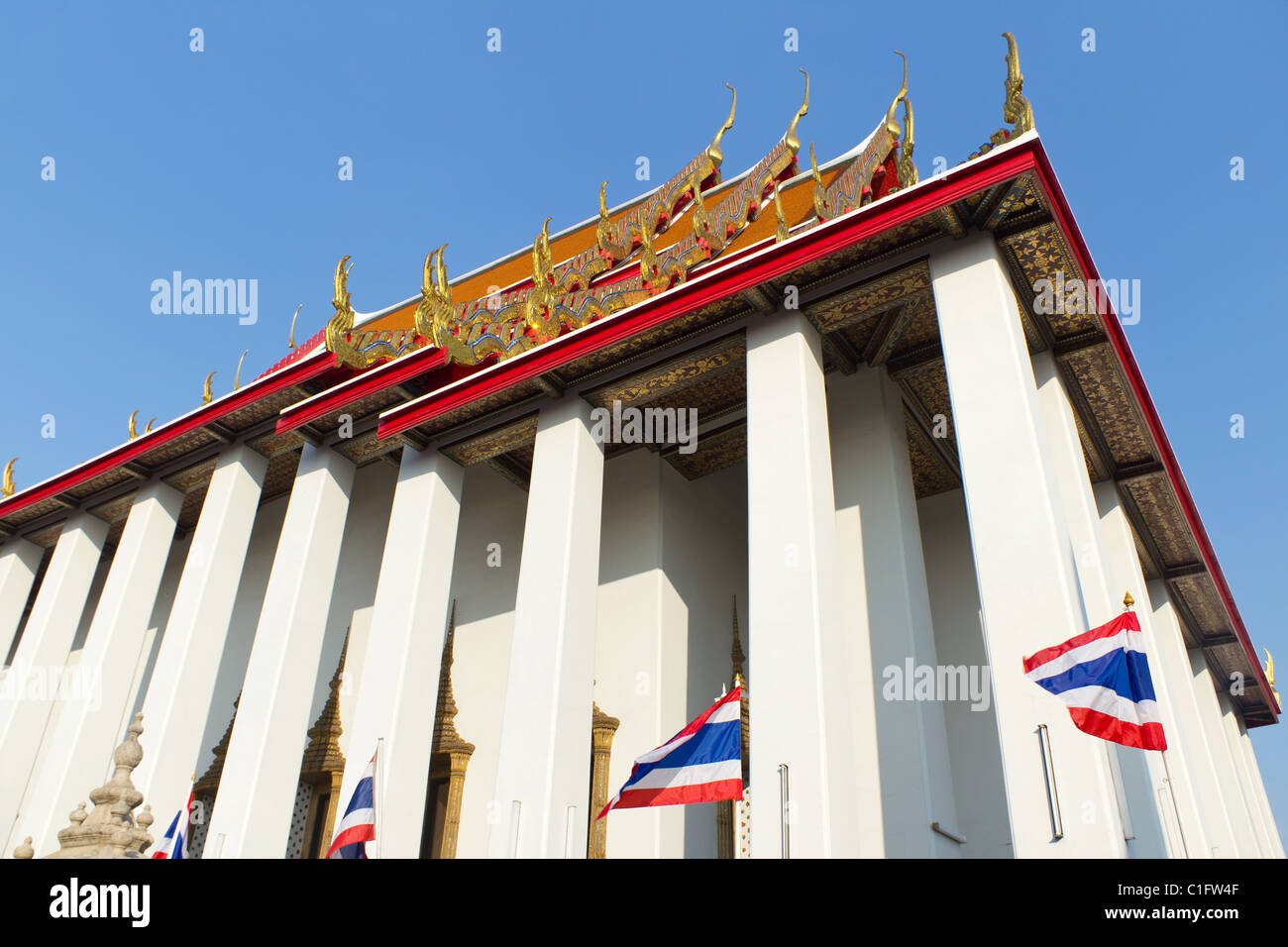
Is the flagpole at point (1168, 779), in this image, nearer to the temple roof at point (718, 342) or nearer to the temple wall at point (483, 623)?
the temple roof at point (718, 342)

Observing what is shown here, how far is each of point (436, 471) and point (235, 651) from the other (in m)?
4.28

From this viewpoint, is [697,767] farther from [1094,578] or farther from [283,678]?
[283,678]

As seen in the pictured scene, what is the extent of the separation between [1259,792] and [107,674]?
54.4ft

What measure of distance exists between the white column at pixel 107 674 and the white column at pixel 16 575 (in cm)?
249

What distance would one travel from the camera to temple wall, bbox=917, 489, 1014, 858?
798 centimetres

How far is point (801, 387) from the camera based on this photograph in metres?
6.97

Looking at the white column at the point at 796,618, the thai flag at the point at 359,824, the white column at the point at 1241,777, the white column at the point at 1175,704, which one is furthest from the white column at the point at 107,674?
the white column at the point at 1241,777

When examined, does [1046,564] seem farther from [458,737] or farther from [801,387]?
[458,737]

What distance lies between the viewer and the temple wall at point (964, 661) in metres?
7.98

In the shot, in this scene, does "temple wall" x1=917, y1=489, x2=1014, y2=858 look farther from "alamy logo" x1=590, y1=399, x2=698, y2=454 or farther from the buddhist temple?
"alamy logo" x1=590, y1=399, x2=698, y2=454

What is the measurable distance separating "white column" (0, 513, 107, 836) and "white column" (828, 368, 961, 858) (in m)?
9.38

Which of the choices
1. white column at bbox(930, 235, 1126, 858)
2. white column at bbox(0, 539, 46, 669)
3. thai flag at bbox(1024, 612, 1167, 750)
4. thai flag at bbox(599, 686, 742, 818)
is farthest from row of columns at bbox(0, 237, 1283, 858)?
white column at bbox(0, 539, 46, 669)
